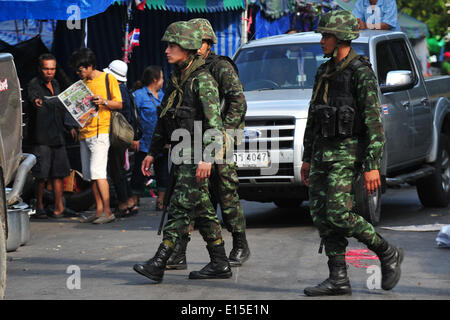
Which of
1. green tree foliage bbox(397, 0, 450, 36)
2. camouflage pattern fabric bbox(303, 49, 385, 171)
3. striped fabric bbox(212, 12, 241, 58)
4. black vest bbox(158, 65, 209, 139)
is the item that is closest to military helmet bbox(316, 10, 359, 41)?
camouflage pattern fabric bbox(303, 49, 385, 171)

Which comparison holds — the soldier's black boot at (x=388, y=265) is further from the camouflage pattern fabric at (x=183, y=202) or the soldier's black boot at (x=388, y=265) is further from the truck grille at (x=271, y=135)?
the truck grille at (x=271, y=135)

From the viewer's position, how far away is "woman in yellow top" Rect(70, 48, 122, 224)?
10773 mm

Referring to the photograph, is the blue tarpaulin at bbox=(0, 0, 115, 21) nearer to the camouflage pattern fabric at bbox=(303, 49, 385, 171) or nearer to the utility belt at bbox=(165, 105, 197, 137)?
the utility belt at bbox=(165, 105, 197, 137)

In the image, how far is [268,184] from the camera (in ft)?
31.8

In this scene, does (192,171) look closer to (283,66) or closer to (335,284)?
(335,284)

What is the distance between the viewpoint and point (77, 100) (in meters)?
10.7

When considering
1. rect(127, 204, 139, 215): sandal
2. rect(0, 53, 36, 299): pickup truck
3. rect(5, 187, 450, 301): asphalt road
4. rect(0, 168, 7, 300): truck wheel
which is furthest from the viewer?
rect(127, 204, 139, 215): sandal

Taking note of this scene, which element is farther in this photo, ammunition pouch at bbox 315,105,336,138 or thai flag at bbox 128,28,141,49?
thai flag at bbox 128,28,141,49

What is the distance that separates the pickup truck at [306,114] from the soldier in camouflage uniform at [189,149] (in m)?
2.71

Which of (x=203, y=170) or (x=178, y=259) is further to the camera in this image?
(x=178, y=259)

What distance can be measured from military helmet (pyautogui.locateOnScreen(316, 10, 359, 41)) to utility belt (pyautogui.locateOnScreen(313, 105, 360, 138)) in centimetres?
50

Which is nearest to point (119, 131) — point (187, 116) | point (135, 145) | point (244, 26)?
point (135, 145)

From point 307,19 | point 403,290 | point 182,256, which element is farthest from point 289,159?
point 307,19

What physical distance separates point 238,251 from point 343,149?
1.77 meters
